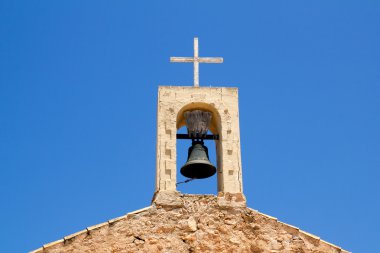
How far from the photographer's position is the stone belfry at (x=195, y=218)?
960 cm

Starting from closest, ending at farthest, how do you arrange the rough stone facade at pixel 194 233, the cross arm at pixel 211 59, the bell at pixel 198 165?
1. the rough stone facade at pixel 194 233
2. the bell at pixel 198 165
3. the cross arm at pixel 211 59

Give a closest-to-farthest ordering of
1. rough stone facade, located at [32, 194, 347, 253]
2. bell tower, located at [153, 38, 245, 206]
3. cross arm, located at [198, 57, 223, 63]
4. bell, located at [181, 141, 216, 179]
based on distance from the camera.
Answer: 1. rough stone facade, located at [32, 194, 347, 253]
2. bell tower, located at [153, 38, 245, 206]
3. bell, located at [181, 141, 216, 179]
4. cross arm, located at [198, 57, 223, 63]

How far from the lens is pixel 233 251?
9.70 metres

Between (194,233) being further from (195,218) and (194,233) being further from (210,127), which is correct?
(210,127)

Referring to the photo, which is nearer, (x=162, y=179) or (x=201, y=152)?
(x=162, y=179)

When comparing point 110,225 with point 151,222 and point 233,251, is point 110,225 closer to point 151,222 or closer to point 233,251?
point 151,222

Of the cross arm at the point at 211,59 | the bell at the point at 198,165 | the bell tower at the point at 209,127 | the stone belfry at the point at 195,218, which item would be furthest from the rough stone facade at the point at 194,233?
the cross arm at the point at 211,59

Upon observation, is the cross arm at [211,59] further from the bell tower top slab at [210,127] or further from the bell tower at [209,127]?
the bell tower top slab at [210,127]

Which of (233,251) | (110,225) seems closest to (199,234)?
(233,251)

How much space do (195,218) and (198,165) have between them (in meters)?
1.18

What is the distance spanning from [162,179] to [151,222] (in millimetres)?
724

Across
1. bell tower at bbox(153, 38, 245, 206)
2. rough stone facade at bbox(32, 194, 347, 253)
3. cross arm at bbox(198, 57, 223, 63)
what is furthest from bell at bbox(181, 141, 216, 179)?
cross arm at bbox(198, 57, 223, 63)

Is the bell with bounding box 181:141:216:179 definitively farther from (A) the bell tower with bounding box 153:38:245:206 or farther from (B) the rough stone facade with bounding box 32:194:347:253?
(B) the rough stone facade with bounding box 32:194:347:253

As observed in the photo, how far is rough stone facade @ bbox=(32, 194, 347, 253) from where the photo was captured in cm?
955
